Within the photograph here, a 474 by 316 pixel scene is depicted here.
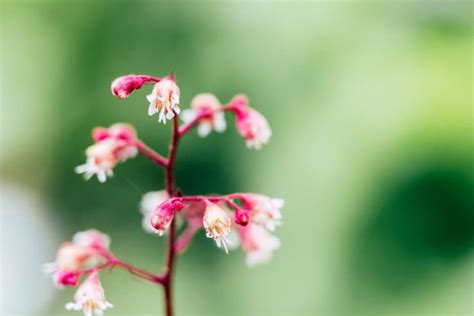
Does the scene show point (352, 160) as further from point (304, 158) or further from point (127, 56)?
point (127, 56)

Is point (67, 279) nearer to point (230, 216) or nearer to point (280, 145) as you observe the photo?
point (230, 216)

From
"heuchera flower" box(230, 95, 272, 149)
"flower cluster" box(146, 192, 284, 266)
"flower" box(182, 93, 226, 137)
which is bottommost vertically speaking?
"flower cluster" box(146, 192, 284, 266)

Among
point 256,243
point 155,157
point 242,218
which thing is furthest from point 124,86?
point 256,243

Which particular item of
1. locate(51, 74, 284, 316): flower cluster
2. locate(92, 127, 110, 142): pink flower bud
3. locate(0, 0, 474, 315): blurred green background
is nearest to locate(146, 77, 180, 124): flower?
locate(51, 74, 284, 316): flower cluster

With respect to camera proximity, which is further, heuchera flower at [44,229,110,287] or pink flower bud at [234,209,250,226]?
heuchera flower at [44,229,110,287]

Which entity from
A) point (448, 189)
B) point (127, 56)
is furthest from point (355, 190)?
point (127, 56)

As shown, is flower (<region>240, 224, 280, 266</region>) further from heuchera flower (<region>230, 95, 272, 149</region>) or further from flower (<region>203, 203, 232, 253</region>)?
flower (<region>203, 203, 232, 253</region>)
